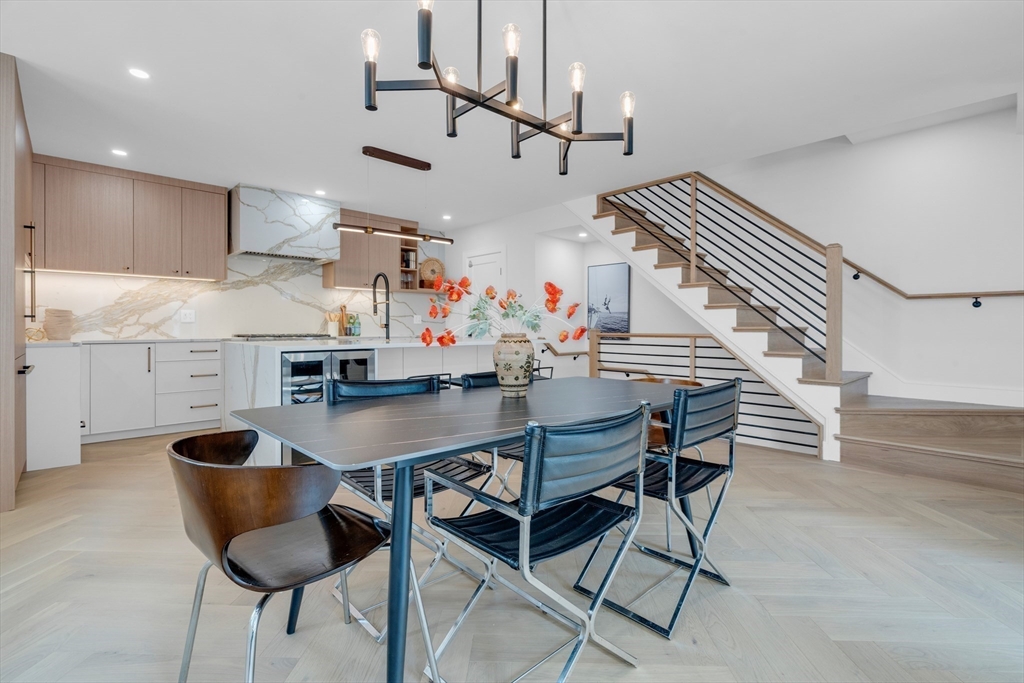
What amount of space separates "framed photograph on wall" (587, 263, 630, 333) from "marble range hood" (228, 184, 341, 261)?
3.35 metres

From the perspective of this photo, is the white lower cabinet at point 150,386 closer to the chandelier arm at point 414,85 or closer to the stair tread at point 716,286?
the chandelier arm at point 414,85

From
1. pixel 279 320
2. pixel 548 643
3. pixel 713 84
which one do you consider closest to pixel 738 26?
pixel 713 84

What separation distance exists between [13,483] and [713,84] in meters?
4.77

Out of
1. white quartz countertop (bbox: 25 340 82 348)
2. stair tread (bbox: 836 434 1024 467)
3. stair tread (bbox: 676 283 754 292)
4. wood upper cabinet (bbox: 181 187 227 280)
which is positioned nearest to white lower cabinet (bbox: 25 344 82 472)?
white quartz countertop (bbox: 25 340 82 348)

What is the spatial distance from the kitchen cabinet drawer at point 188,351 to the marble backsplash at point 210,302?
356mm

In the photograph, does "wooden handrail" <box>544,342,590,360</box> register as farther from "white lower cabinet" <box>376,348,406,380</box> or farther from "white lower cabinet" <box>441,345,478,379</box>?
"white lower cabinet" <box>376,348,406,380</box>

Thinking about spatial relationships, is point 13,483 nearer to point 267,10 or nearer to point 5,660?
point 5,660

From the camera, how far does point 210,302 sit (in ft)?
17.2

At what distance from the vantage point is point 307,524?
4.76 ft

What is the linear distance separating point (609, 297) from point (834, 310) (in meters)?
3.00

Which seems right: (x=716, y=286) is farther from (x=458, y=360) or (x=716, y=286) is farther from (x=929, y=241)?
(x=458, y=360)

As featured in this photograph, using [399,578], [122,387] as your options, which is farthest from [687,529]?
[122,387]

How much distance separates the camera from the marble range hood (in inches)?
197

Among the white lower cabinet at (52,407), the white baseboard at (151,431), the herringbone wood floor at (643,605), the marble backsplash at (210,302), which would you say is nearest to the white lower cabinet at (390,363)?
the herringbone wood floor at (643,605)
